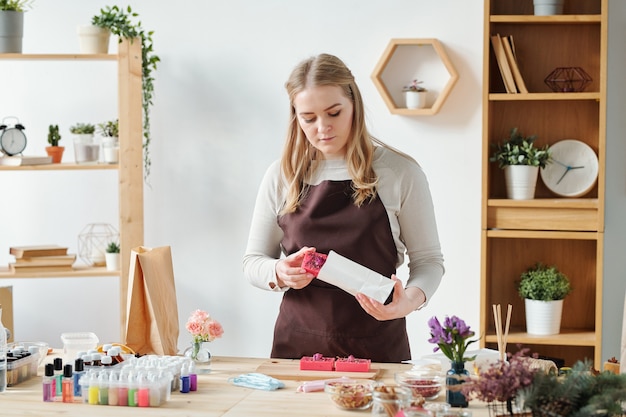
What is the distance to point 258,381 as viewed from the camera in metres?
2.32

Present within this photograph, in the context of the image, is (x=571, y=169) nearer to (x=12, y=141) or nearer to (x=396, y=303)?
(x=396, y=303)

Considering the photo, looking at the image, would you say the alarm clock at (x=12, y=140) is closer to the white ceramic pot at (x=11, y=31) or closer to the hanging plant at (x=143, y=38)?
the white ceramic pot at (x=11, y=31)

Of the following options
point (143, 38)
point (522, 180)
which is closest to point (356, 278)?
point (522, 180)

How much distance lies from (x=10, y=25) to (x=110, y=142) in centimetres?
72

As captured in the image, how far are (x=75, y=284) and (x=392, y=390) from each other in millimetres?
2955

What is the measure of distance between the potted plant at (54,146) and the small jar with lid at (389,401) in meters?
2.73

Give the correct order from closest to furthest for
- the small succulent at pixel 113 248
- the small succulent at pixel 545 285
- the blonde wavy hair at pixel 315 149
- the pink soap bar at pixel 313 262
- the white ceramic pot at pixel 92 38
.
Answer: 1. the pink soap bar at pixel 313 262
2. the blonde wavy hair at pixel 315 149
3. the small succulent at pixel 545 285
4. the white ceramic pot at pixel 92 38
5. the small succulent at pixel 113 248

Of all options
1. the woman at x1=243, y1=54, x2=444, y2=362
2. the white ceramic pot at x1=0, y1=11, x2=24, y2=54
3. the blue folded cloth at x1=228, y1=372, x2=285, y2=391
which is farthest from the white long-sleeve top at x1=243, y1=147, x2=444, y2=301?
the white ceramic pot at x1=0, y1=11, x2=24, y2=54

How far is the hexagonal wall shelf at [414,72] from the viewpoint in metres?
4.17

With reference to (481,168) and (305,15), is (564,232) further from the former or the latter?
(305,15)

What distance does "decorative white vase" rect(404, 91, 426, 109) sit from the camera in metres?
4.20

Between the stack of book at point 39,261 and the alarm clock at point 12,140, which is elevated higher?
the alarm clock at point 12,140

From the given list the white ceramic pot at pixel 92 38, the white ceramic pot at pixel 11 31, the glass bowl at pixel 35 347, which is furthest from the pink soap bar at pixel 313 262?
the white ceramic pot at pixel 11 31

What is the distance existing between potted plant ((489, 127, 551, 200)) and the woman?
4.44ft
